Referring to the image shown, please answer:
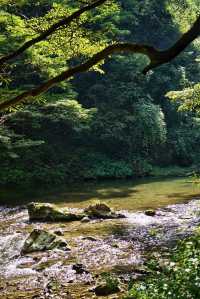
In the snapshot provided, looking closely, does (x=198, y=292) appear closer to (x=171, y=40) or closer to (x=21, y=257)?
(x=21, y=257)

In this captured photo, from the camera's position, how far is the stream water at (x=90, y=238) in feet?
30.7

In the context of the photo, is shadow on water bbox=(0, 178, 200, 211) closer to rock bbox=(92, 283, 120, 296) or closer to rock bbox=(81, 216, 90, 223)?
rock bbox=(81, 216, 90, 223)

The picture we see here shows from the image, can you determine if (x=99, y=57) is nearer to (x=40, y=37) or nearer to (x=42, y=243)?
(x=40, y=37)

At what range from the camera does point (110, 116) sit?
31.9 metres

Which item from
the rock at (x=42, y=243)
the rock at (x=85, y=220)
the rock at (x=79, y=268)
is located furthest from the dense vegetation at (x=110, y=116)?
the rock at (x=79, y=268)

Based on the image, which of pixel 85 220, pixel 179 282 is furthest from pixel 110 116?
pixel 179 282

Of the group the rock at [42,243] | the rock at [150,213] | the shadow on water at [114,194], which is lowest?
the rock at [42,243]

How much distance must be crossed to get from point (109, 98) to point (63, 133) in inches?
160

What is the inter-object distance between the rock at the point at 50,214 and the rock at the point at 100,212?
0.31m

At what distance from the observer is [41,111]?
25.0m

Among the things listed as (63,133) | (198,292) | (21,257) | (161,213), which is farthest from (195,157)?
(198,292)

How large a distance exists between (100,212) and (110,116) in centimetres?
1657

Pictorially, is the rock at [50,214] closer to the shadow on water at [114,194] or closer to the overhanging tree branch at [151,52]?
the shadow on water at [114,194]

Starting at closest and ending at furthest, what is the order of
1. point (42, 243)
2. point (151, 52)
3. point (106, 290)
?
point (151, 52), point (106, 290), point (42, 243)
